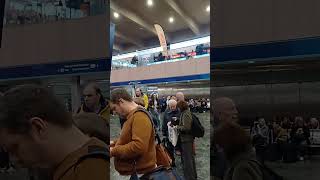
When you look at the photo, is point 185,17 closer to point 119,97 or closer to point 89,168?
point 119,97

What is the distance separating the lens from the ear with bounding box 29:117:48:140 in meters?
0.98

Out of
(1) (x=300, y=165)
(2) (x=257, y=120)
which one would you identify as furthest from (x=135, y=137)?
(1) (x=300, y=165)

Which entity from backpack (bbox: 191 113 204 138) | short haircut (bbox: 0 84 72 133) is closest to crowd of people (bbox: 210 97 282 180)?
short haircut (bbox: 0 84 72 133)

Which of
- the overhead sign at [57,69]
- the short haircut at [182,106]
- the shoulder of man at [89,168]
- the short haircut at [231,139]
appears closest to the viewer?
the shoulder of man at [89,168]

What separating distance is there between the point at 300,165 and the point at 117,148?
4.48ft

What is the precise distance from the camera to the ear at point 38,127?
3.22 ft

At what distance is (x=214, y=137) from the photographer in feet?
7.22

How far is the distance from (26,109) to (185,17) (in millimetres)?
2413

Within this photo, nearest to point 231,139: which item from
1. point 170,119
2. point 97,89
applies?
point 97,89

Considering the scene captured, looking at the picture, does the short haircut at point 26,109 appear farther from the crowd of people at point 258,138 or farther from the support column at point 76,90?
the support column at point 76,90

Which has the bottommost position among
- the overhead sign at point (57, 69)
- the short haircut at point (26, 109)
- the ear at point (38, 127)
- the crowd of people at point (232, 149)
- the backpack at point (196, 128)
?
the backpack at point (196, 128)

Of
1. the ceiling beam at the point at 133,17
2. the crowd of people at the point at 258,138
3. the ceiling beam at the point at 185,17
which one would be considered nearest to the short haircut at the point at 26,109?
the crowd of people at the point at 258,138

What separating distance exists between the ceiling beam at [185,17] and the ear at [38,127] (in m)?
2.31

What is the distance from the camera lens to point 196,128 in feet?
16.4
